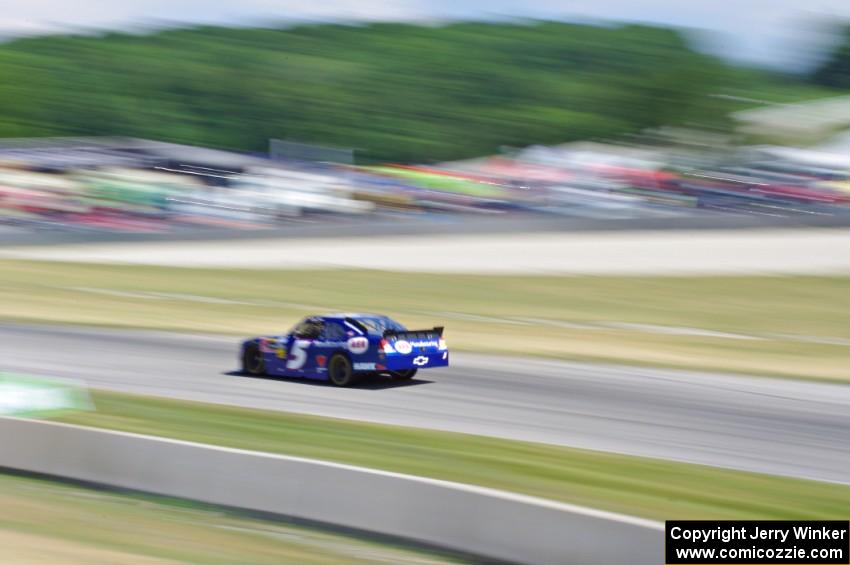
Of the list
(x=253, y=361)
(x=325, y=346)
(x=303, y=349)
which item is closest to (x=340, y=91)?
(x=253, y=361)

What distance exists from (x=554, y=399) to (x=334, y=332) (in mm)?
3209

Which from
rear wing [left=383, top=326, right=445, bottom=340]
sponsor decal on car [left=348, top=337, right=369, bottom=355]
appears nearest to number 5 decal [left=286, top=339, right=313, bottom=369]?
sponsor decal on car [left=348, top=337, right=369, bottom=355]

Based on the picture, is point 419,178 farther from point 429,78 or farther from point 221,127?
point 429,78

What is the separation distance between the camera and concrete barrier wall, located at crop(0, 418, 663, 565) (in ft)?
25.4

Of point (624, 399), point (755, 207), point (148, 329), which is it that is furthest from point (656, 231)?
point (624, 399)

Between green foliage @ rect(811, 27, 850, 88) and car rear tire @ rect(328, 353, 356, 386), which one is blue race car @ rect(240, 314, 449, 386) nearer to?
car rear tire @ rect(328, 353, 356, 386)

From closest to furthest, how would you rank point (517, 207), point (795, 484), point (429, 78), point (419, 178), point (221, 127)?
1. point (795, 484)
2. point (517, 207)
3. point (419, 178)
4. point (221, 127)
5. point (429, 78)

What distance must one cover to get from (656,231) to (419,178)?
12025mm

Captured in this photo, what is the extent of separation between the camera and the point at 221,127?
107 m

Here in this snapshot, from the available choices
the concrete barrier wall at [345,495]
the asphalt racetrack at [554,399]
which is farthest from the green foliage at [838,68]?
the concrete barrier wall at [345,495]

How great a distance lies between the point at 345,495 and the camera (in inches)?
361

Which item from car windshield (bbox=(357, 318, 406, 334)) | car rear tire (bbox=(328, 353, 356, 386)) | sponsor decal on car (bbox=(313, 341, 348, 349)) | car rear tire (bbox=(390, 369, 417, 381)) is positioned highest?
car windshield (bbox=(357, 318, 406, 334))

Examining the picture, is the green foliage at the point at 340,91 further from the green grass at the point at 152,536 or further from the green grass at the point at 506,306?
the green grass at the point at 152,536

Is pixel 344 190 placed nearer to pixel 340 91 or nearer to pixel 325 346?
pixel 325 346
